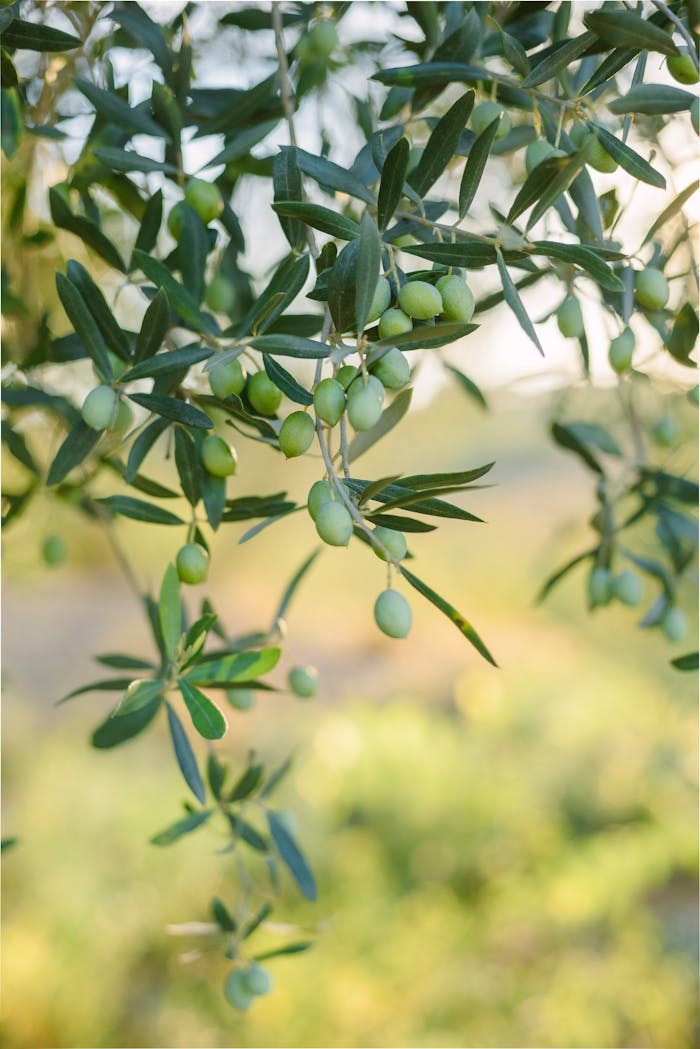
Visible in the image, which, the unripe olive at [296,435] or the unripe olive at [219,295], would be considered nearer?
the unripe olive at [296,435]

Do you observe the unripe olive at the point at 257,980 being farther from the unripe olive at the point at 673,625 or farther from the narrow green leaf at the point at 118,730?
the unripe olive at the point at 673,625

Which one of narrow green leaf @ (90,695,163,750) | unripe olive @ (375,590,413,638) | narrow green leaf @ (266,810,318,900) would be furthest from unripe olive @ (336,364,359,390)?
narrow green leaf @ (266,810,318,900)

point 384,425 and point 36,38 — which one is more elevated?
point 36,38

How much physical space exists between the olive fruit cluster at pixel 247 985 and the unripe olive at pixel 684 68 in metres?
0.68

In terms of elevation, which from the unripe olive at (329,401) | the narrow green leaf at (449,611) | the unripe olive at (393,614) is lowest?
the unripe olive at (393,614)

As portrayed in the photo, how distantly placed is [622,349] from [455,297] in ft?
0.64

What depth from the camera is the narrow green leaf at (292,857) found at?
667 mm

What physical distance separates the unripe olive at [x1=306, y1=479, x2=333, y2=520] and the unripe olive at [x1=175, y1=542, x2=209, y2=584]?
0.14 m

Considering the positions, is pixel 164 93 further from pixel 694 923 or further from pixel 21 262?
pixel 694 923

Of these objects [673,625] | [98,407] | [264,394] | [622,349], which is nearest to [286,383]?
[264,394]

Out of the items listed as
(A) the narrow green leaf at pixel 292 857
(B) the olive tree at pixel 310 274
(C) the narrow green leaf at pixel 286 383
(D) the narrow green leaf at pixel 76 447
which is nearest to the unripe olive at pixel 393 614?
(B) the olive tree at pixel 310 274

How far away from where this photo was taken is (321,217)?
→ 0.38 m

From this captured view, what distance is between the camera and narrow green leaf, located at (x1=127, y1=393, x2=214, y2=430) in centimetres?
45

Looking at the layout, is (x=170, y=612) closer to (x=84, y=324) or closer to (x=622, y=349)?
(x=84, y=324)
